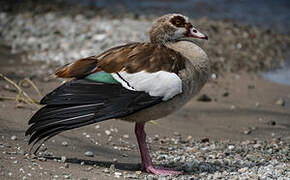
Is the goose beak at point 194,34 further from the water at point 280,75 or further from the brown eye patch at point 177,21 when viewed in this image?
the water at point 280,75

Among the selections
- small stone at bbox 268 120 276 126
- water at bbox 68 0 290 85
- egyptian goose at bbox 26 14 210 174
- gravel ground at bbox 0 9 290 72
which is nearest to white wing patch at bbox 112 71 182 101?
egyptian goose at bbox 26 14 210 174

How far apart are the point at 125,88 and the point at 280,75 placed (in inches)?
251

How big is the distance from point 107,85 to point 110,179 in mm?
897

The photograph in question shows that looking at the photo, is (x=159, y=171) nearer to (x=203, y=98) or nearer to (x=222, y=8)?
(x=203, y=98)

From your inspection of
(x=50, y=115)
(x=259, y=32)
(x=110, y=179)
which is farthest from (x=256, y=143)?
(x=259, y=32)

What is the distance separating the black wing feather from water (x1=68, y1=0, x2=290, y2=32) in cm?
961

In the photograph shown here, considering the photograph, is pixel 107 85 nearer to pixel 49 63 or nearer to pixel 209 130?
pixel 209 130

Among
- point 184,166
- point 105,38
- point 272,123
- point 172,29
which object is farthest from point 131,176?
point 105,38

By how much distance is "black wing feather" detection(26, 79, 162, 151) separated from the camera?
514cm

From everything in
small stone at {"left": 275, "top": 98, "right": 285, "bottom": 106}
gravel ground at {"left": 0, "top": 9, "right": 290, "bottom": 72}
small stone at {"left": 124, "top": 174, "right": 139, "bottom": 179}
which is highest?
gravel ground at {"left": 0, "top": 9, "right": 290, "bottom": 72}

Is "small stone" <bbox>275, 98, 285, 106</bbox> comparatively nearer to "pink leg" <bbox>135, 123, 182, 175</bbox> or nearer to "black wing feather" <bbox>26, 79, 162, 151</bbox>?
"pink leg" <bbox>135, 123, 182, 175</bbox>

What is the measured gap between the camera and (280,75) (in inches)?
433

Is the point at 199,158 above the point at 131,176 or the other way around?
the other way around

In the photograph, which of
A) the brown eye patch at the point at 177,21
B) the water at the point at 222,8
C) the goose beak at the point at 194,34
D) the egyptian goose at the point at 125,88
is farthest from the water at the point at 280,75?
the egyptian goose at the point at 125,88
